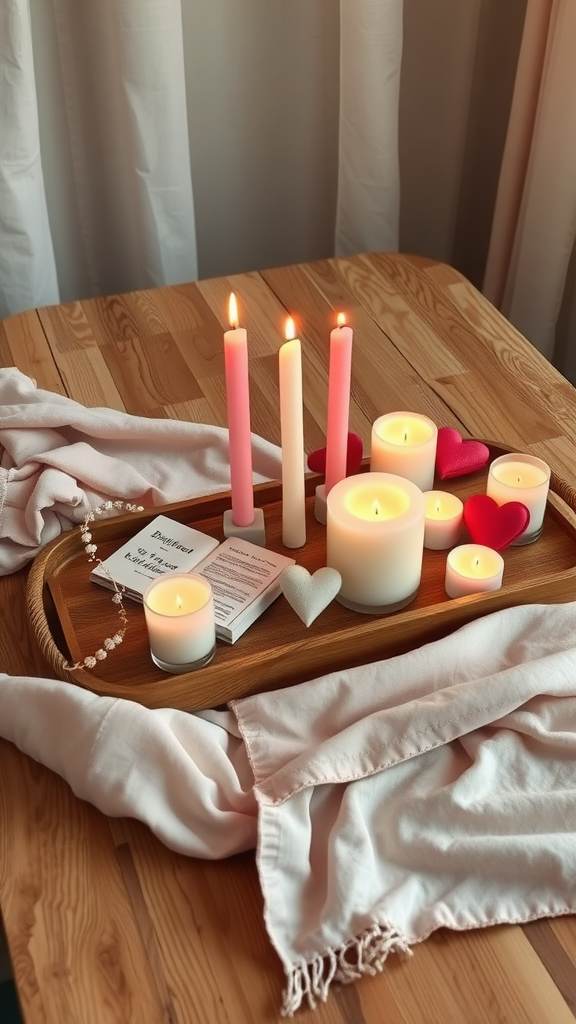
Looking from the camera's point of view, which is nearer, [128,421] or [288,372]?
[288,372]

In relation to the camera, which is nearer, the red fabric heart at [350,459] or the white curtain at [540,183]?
the red fabric heart at [350,459]

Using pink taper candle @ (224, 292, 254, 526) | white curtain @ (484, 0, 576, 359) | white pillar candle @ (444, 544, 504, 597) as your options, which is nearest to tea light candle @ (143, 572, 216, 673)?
pink taper candle @ (224, 292, 254, 526)

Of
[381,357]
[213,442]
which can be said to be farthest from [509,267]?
[213,442]

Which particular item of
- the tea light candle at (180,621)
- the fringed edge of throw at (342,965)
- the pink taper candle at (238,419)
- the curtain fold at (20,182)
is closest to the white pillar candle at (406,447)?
the pink taper candle at (238,419)

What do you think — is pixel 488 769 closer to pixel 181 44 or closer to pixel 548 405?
pixel 548 405

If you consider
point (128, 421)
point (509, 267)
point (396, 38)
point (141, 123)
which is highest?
point (396, 38)

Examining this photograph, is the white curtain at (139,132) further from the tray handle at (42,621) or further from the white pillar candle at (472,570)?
the white pillar candle at (472,570)

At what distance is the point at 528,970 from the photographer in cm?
71

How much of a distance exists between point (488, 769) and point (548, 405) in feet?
1.90

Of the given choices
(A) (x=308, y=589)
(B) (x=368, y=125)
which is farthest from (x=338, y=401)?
(B) (x=368, y=125)

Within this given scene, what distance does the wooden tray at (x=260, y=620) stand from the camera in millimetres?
865

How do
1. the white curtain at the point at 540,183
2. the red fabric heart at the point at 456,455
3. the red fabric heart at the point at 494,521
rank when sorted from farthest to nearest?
the white curtain at the point at 540,183, the red fabric heart at the point at 456,455, the red fabric heart at the point at 494,521

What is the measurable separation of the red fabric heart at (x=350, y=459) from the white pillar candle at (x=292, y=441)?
9 centimetres

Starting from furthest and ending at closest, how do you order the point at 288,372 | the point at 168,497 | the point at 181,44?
the point at 181,44 < the point at 168,497 < the point at 288,372
